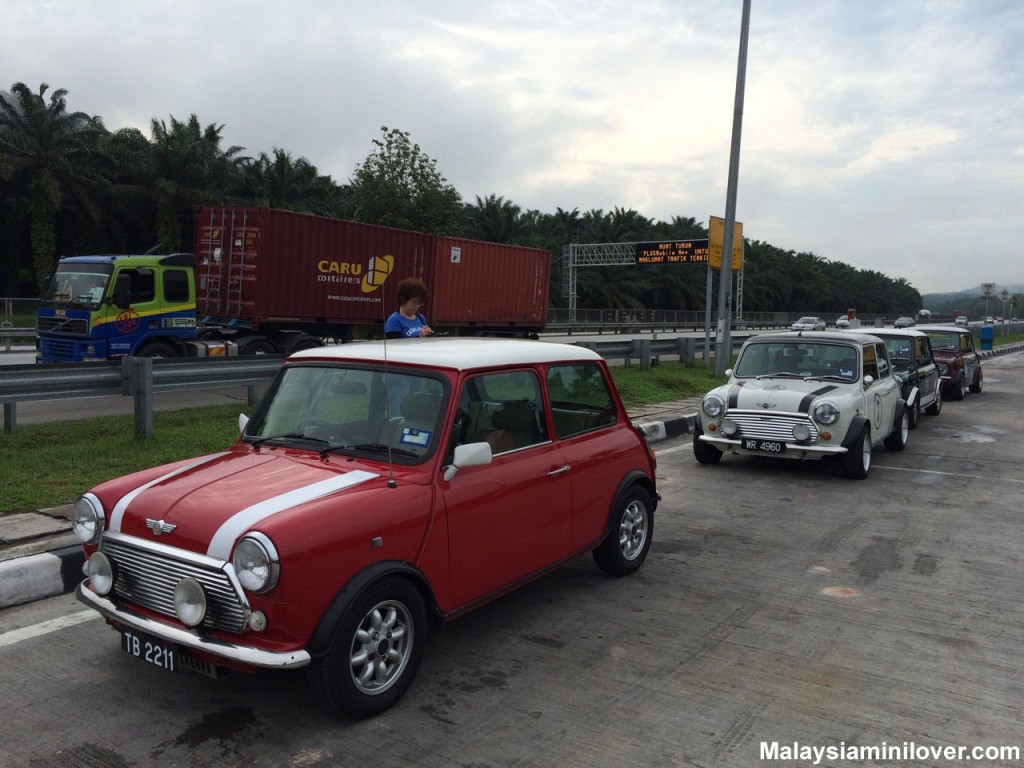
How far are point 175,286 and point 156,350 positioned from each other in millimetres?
1208

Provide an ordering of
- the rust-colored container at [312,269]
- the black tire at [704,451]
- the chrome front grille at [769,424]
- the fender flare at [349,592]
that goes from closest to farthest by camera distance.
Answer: the fender flare at [349,592] → the chrome front grille at [769,424] → the black tire at [704,451] → the rust-colored container at [312,269]

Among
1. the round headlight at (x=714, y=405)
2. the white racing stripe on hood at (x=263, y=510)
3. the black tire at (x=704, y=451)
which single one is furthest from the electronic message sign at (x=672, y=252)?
the white racing stripe on hood at (x=263, y=510)

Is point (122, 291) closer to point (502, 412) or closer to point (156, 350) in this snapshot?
point (156, 350)

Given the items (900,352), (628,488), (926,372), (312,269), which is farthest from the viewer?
(312,269)

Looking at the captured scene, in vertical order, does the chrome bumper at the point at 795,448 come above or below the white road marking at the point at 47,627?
above

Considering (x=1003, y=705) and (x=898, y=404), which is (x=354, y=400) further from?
(x=898, y=404)

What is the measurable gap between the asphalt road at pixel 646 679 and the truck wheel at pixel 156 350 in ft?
34.3

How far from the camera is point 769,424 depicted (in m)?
8.75

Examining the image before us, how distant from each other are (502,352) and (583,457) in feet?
2.76

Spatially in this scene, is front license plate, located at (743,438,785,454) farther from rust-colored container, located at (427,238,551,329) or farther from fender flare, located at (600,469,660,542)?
rust-colored container, located at (427,238,551,329)

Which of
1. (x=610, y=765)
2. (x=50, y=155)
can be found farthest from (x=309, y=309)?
(x=50, y=155)

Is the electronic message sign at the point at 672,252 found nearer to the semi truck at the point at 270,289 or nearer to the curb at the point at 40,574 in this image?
the semi truck at the point at 270,289

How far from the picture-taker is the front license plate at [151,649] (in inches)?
135

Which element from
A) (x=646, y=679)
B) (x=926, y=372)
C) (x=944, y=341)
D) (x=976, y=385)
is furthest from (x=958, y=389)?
(x=646, y=679)
